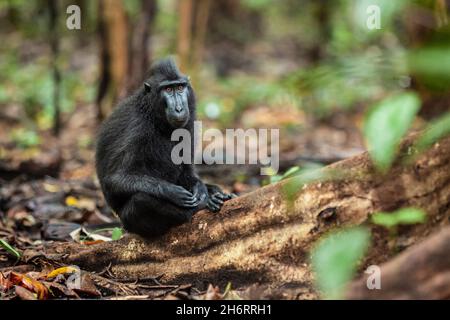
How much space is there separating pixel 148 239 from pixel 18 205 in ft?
9.42

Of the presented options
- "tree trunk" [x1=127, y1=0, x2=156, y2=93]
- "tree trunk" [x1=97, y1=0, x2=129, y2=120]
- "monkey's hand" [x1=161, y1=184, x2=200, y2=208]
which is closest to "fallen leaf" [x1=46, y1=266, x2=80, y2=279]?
"monkey's hand" [x1=161, y1=184, x2=200, y2=208]

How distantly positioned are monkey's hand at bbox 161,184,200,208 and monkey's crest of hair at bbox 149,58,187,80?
112 centimetres

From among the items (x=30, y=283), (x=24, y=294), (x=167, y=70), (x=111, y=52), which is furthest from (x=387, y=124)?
(x=111, y=52)

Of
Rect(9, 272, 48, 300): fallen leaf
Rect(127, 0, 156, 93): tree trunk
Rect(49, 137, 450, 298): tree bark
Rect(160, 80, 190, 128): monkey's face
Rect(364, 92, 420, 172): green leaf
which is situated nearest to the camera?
Rect(364, 92, 420, 172): green leaf

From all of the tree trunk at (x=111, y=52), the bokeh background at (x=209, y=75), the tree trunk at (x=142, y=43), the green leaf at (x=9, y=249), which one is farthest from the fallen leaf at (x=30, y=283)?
the tree trunk at (x=111, y=52)

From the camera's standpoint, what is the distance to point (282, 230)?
12.7 feet

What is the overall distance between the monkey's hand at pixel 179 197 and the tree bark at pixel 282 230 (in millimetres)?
151

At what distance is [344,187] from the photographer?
3.70 metres

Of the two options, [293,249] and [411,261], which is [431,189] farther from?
[411,261]

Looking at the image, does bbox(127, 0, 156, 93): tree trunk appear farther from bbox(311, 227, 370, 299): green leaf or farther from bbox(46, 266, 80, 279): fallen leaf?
bbox(311, 227, 370, 299): green leaf

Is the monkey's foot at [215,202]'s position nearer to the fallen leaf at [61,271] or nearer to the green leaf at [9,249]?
the fallen leaf at [61,271]

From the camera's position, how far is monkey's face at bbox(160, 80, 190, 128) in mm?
4957

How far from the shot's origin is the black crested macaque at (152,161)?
4.47 m

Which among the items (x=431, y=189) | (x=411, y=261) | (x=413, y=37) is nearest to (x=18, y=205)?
(x=431, y=189)
